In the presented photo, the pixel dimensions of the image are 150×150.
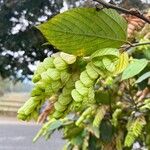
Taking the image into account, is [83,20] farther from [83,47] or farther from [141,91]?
[141,91]

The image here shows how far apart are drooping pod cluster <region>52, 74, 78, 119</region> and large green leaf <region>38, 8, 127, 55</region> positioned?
29mm

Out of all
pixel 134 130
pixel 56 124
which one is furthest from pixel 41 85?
pixel 56 124

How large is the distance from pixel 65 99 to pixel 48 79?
0.03m

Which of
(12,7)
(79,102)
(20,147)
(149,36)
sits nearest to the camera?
(79,102)

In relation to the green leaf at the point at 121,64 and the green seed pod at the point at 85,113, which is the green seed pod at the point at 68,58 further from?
the green seed pod at the point at 85,113

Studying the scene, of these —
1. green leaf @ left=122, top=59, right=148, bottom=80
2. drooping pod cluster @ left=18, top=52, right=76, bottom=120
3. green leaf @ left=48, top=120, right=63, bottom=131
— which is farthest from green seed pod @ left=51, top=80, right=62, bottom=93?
green leaf @ left=48, top=120, right=63, bottom=131

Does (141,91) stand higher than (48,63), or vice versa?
(48,63)

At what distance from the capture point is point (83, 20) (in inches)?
20.6

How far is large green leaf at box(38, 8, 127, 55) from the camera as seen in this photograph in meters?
0.52

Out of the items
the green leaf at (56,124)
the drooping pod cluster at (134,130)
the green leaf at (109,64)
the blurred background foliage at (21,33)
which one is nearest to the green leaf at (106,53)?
the green leaf at (109,64)

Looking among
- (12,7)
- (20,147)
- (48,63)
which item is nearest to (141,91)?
(48,63)

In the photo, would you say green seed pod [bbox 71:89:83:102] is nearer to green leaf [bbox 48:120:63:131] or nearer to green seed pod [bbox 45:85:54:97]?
green seed pod [bbox 45:85:54:97]

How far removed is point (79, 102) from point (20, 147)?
7.94 meters

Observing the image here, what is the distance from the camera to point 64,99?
529mm
